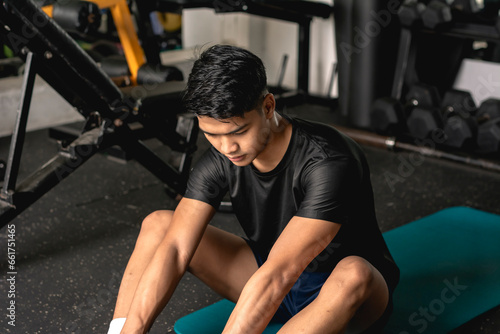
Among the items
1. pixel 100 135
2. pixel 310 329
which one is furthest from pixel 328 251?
pixel 100 135

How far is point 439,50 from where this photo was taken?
3271 mm

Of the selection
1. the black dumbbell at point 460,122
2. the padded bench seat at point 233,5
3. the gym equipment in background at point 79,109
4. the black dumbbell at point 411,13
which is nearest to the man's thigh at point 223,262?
the gym equipment in background at point 79,109

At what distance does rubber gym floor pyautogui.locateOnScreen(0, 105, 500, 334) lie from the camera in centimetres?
166

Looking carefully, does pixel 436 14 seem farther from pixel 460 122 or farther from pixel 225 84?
pixel 225 84

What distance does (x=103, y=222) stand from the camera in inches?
89.4

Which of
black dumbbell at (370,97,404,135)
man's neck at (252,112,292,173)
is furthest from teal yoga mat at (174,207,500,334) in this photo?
black dumbbell at (370,97,404,135)

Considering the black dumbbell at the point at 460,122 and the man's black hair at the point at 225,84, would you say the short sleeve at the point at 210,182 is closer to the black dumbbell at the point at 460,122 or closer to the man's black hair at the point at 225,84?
the man's black hair at the point at 225,84

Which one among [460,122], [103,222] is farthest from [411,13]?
[103,222]

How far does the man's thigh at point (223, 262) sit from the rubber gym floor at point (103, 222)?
265 millimetres

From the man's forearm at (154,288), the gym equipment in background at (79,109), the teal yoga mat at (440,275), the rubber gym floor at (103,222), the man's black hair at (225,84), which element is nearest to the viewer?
the man's black hair at (225,84)

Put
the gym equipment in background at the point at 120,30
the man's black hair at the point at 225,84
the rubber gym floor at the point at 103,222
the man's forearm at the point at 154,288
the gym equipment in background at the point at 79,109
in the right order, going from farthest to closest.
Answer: the gym equipment in background at the point at 120,30
the gym equipment in background at the point at 79,109
the rubber gym floor at the point at 103,222
the man's forearm at the point at 154,288
the man's black hair at the point at 225,84

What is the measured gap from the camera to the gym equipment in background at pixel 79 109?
189 cm

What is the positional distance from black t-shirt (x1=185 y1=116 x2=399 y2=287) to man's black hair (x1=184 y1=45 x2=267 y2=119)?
0.54ft

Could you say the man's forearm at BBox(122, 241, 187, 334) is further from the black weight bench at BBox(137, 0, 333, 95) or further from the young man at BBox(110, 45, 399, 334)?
the black weight bench at BBox(137, 0, 333, 95)
